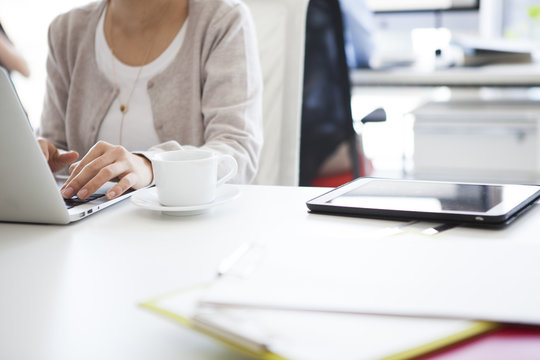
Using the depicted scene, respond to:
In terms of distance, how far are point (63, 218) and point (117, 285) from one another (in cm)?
21

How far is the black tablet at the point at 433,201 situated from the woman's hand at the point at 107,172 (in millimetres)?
251

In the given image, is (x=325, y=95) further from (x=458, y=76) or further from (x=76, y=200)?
(x=76, y=200)

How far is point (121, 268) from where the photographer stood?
519 millimetres

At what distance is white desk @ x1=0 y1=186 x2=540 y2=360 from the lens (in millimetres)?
384

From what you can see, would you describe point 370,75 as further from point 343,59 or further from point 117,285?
point 117,285

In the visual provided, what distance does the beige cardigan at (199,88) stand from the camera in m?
1.11

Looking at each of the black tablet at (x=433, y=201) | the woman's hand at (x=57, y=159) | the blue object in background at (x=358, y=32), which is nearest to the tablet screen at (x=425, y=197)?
the black tablet at (x=433, y=201)

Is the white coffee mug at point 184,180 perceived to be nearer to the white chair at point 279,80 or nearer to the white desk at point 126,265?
the white desk at point 126,265

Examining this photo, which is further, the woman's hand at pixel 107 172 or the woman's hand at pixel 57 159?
the woman's hand at pixel 57 159

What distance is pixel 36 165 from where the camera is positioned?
2.01ft

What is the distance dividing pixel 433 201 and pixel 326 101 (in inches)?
38.7

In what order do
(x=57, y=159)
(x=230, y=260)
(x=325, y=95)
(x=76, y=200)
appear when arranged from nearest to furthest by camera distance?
(x=230, y=260) → (x=76, y=200) → (x=57, y=159) → (x=325, y=95)

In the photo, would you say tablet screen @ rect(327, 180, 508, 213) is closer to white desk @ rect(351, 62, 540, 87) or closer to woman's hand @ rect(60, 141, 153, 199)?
woman's hand @ rect(60, 141, 153, 199)

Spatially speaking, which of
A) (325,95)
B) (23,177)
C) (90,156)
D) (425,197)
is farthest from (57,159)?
(325,95)
